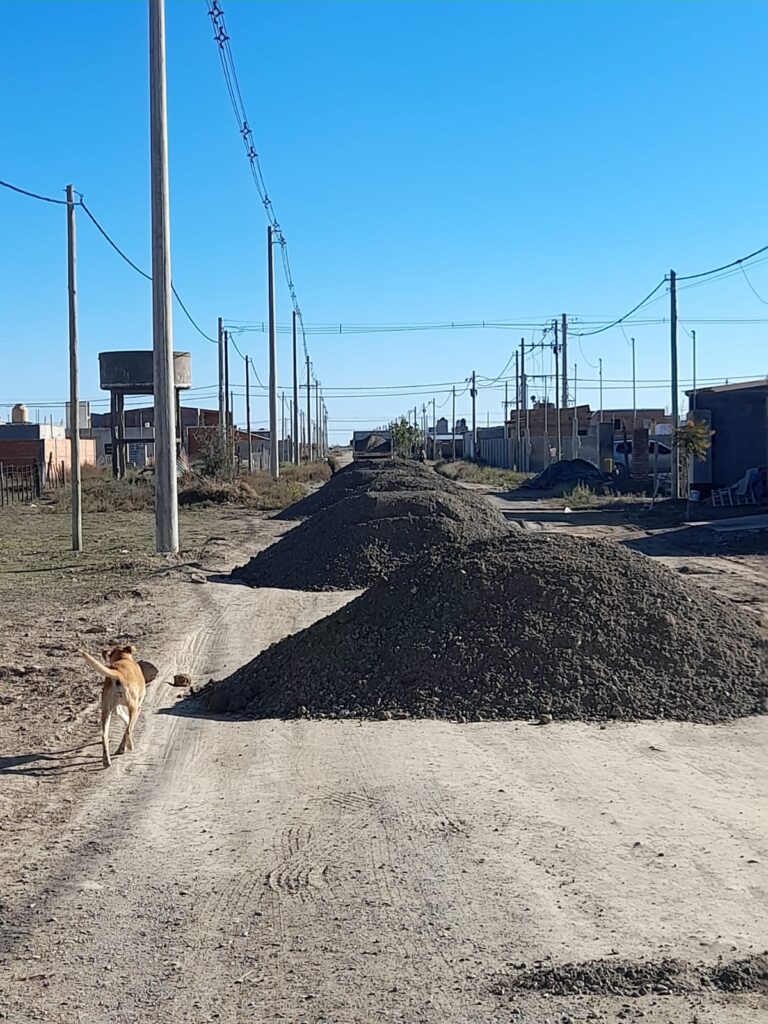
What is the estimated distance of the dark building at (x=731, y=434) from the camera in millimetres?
35531

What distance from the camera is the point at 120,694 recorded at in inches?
301

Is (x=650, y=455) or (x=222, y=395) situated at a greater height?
(x=222, y=395)

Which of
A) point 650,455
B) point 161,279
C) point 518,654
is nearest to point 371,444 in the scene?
point 650,455

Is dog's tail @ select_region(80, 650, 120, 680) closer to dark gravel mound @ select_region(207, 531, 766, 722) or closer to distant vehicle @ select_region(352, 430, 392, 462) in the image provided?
dark gravel mound @ select_region(207, 531, 766, 722)

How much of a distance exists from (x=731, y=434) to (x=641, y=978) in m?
33.5

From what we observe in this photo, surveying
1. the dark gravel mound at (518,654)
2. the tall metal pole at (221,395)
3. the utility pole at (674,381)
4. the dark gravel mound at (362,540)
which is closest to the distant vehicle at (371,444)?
the tall metal pole at (221,395)

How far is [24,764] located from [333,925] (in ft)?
11.2

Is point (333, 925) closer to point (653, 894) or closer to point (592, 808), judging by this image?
point (653, 894)

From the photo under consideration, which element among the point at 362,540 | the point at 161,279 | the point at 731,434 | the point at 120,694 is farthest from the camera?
the point at 731,434

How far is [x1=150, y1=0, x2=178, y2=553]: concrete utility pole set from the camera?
1953 centimetres

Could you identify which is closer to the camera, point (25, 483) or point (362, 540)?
point (362, 540)

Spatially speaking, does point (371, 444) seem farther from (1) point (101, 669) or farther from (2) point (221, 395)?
(1) point (101, 669)

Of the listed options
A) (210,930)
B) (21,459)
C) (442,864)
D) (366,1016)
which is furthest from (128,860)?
(21,459)

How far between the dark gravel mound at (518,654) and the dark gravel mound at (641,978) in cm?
429
